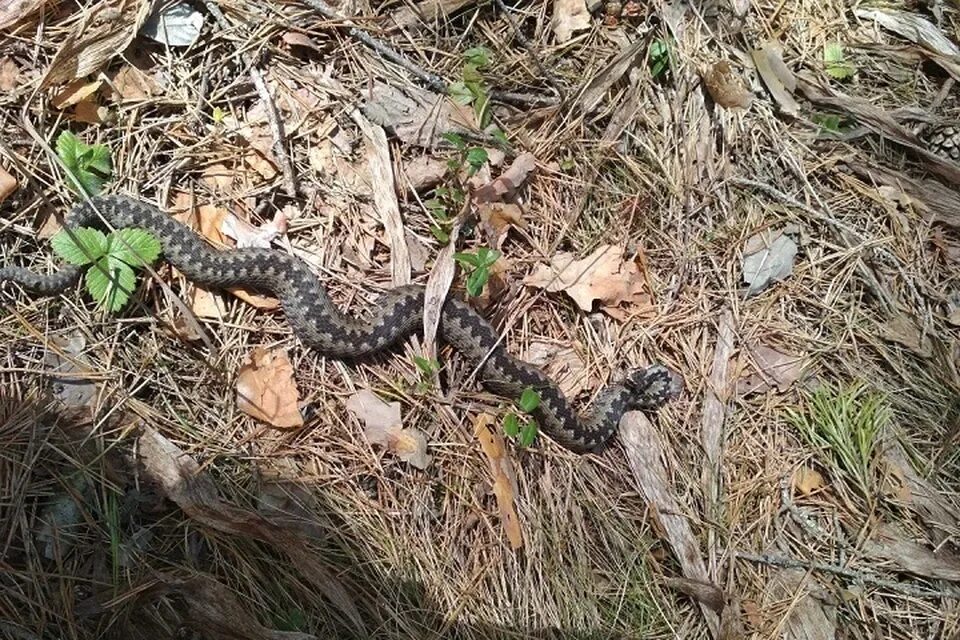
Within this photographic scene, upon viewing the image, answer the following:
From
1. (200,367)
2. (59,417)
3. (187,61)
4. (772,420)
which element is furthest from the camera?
(772,420)

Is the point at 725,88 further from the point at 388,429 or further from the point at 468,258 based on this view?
the point at 388,429

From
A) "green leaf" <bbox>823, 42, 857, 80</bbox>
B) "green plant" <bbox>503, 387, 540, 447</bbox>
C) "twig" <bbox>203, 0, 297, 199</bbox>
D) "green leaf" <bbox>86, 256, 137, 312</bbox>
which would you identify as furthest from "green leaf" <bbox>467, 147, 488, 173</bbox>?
"green leaf" <bbox>823, 42, 857, 80</bbox>

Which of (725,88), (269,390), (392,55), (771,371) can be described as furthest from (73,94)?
(771,371)

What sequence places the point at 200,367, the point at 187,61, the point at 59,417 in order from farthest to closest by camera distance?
the point at 187,61
the point at 200,367
the point at 59,417

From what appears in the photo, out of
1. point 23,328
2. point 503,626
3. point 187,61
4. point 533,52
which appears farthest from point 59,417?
point 533,52

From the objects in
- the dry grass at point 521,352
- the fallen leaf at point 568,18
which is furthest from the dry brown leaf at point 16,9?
the fallen leaf at point 568,18

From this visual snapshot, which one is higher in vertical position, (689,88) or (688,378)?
(689,88)

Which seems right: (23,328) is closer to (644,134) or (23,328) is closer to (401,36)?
(401,36)

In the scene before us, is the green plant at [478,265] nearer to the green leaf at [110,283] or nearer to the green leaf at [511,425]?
the green leaf at [511,425]
